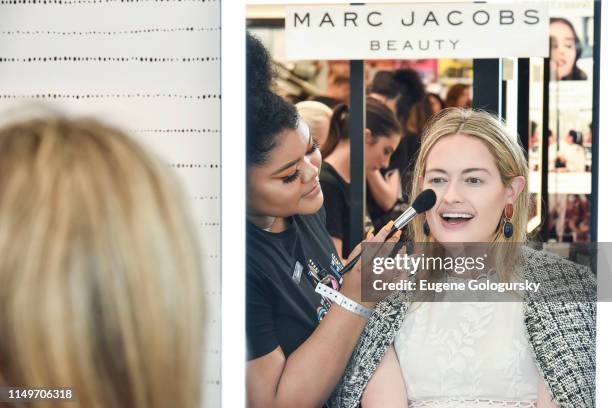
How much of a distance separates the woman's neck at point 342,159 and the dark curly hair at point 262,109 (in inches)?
4.8

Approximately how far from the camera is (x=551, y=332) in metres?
2.10

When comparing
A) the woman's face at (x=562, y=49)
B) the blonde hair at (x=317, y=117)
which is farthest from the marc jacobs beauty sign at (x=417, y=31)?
the blonde hair at (x=317, y=117)

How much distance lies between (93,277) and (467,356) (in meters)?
1.12

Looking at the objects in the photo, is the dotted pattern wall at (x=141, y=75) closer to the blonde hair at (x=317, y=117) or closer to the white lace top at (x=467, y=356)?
the blonde hair at (x=317, y=117)

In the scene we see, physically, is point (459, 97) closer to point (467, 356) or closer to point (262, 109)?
point (262, 109)

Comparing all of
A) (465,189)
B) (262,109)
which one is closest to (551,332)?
(465,189)

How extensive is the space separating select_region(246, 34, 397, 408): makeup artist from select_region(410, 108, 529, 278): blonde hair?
0.72 feet

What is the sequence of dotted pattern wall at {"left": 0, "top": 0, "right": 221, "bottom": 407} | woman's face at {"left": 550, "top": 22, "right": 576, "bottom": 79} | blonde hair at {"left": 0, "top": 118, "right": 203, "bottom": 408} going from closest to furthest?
blonde hair at {"left": 0, "top": 118, "right": 203, "bottom": 408}
woman's face at {"left": 550, "top": 22, "right": 576, "bottom": 79}
dotted pattern wall at {"left": 0, "top": 0, "right": 221, "bottom": 407}

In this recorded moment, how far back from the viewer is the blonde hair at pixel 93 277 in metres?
1.32

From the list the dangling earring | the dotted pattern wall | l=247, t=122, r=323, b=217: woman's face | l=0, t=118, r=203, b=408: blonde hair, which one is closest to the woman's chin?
l=247, t=122, r=323, b=217: woman's face

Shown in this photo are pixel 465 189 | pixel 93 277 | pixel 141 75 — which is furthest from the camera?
pixel 141 75

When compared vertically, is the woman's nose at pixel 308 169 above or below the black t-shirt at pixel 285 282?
above

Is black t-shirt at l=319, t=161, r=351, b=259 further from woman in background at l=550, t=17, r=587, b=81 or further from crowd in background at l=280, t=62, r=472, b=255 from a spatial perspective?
woman in background at l=550, t=17, r=587, b=81

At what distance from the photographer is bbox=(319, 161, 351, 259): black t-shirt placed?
7.06 ft
